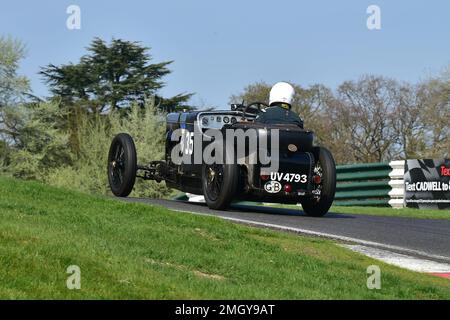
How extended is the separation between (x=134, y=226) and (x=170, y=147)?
5.88 metres

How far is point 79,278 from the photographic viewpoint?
596 centimetres

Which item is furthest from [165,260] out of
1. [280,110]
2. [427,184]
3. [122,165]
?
[427,184]

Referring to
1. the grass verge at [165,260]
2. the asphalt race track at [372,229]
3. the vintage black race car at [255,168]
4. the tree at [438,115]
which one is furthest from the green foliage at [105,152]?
the grass verge at [165,260]

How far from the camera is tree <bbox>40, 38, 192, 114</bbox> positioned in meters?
53.1

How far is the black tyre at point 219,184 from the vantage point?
1221 centimetres

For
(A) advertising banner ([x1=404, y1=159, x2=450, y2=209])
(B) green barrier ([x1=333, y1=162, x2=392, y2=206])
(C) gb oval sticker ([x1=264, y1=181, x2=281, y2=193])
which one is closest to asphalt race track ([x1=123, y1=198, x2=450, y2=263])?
(C) gb oval sticker ([x1=264, y1=181, x2=281, y2=193])

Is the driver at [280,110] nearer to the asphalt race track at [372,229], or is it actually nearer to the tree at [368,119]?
the asphalt race track at [372,229]

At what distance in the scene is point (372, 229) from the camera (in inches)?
465

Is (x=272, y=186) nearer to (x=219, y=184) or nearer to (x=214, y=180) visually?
(x=219, y=184)

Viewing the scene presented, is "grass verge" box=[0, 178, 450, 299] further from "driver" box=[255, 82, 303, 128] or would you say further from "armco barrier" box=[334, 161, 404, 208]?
"armco barrier" box=[334, 161, 404, 208]

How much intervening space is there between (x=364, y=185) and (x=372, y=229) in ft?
33.1

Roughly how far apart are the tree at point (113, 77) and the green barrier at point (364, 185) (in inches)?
1198

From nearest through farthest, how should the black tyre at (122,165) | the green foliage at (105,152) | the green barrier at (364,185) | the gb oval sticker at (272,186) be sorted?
the gb oval sticker at (272,186), the black tyre at (122,165), the green barrier at (364,185), the green foliage at (105,152)
